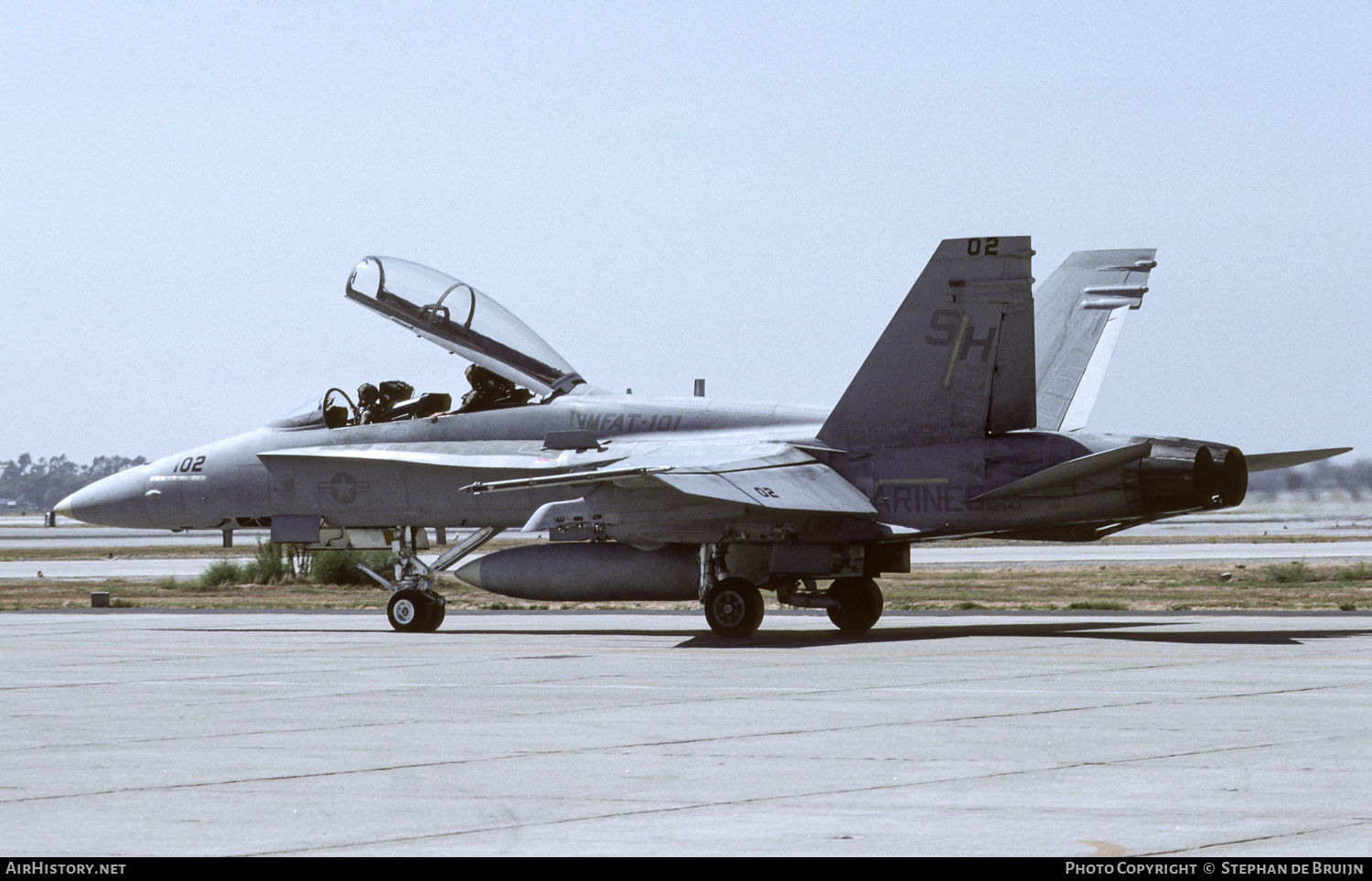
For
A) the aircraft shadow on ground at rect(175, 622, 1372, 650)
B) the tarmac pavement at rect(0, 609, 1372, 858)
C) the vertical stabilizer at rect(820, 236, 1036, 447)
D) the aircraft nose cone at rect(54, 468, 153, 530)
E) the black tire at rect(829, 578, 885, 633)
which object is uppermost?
the vertical stabilizer at rect(820, 236, 1036, 447)

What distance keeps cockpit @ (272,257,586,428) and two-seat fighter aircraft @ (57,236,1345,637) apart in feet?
0.09

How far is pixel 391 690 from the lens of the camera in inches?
547

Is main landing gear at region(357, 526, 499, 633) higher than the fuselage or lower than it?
lower

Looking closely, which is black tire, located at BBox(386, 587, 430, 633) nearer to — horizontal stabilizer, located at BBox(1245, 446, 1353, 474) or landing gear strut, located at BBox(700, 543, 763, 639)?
landing gear strut, located at BBox(700, 543, 763, 639)

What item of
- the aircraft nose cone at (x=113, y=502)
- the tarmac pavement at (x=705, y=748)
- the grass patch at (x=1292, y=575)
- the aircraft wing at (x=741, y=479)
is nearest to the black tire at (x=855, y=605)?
the tarmac pavement at (x=705, y=748)

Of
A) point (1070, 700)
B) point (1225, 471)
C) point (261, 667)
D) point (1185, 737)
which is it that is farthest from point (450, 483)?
point (1185, 737)

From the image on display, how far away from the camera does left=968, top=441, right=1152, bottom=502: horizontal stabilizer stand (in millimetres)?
17703

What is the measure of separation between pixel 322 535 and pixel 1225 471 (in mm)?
12031

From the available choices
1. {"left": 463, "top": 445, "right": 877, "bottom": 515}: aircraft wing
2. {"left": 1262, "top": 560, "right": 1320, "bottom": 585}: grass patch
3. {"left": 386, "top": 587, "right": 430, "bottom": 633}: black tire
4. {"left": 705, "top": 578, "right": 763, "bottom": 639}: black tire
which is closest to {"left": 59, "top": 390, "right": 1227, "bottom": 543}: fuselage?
{"left": 463, "top": 445, "right": 877, "bottom": 515}: aircraft wing

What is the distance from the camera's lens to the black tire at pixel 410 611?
876 inches

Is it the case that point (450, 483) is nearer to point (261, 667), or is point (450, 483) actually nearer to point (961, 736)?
point (261, 667)

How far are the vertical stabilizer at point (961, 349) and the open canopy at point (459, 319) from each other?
515 centimetres

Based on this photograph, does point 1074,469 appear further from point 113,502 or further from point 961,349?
point 113,502

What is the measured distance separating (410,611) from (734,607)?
→ 16.7 ft
